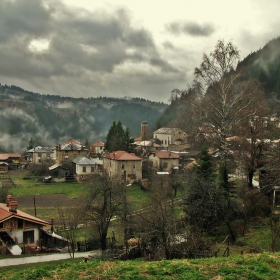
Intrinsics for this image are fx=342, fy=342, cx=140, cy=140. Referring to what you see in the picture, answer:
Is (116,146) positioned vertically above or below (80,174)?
above

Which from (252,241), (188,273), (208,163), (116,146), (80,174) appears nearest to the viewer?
(188,273)

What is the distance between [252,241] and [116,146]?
152ft

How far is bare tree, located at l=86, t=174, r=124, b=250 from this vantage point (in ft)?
59.7

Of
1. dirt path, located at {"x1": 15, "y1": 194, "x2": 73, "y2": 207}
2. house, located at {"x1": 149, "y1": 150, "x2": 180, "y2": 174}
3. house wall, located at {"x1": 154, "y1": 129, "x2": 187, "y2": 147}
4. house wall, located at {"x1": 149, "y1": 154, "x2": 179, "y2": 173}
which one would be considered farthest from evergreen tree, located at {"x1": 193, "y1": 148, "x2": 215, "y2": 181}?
house wall, located at {"x1": 154, "y1": 129, "x2": 187, "y2": 147}

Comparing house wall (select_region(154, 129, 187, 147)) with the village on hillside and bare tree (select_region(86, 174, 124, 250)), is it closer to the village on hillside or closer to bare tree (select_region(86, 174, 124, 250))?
the village on hillside

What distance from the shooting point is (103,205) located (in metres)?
19.3

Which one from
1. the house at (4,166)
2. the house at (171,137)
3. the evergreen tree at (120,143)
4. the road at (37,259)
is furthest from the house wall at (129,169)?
the house at (171,137)

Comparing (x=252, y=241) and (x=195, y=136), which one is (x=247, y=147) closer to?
(x=195, y=136)

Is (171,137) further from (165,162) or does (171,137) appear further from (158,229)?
(158,229)

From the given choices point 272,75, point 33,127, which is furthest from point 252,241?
point 33,127

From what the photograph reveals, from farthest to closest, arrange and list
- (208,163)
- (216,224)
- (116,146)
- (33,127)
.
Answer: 1. (33,127)
2. (116,146)
3. (208,163)
4. (216,224)

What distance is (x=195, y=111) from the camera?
2214 cm

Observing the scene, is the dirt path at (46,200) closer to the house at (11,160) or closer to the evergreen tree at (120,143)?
the evergreen tree at (120,143)

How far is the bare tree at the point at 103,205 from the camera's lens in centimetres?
1819
